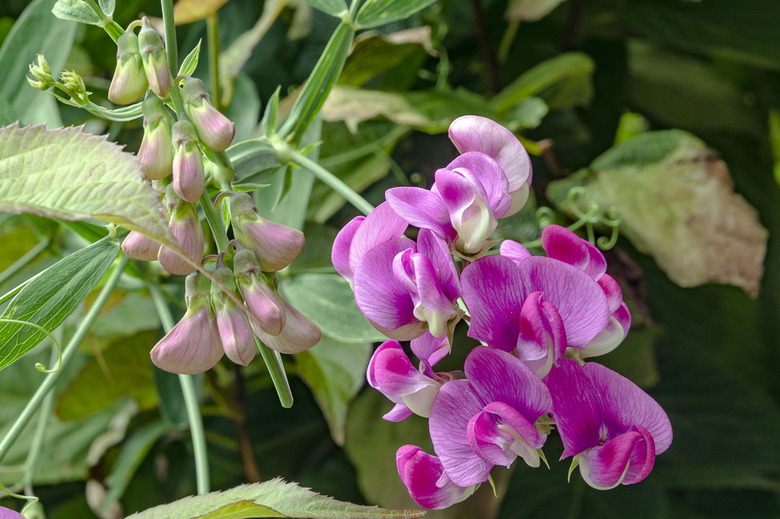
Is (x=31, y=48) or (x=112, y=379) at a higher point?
(x=31, y=48)

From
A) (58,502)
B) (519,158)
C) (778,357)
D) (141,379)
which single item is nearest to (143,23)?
(519,158)

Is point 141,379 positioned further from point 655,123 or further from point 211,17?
point 655,123

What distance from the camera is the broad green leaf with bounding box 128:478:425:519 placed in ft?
0.76

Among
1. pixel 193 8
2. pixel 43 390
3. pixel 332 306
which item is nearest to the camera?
pixel 43 390

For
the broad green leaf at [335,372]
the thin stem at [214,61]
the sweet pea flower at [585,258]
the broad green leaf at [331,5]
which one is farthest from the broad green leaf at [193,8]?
the sweet pea flower at [585,258]

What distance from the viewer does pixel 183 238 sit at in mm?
253

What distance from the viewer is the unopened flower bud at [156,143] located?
9.8 inches

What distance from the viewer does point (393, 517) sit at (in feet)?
0.77

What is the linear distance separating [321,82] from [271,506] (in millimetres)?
225

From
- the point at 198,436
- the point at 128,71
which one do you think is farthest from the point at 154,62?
the point at 198,436

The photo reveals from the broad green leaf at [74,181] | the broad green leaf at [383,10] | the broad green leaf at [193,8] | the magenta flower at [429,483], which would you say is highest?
the broad green leaf at [74,181]

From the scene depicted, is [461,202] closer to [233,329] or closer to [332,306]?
[233,329]

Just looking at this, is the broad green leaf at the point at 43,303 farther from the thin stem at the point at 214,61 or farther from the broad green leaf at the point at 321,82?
the thin stem at the point at 214,61

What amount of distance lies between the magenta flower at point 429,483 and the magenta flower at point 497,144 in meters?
0.11
